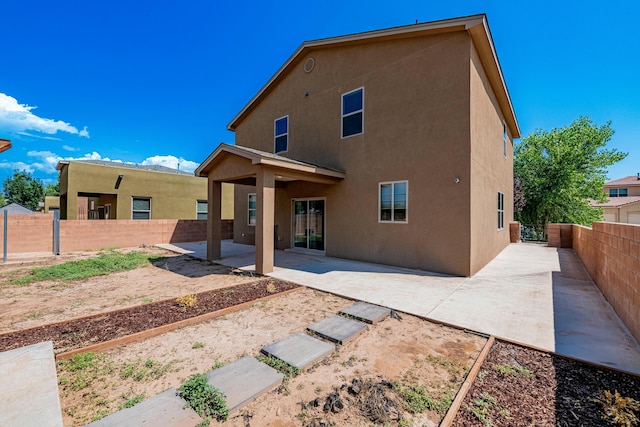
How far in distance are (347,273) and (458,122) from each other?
516 cm

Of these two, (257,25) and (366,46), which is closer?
(366,46)

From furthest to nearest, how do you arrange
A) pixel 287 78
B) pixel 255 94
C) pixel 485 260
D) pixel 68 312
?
pixel 255 94
pixel 287 78
pixel 485 260
pixel 68 312

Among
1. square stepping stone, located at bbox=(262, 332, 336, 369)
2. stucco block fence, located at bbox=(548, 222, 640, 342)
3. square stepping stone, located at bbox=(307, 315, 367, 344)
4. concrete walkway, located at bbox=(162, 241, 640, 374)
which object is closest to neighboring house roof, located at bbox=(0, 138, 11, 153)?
concrete walkway, located at bbox=(162, 241, 640, 374)

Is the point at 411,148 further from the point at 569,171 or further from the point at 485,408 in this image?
the point at 569,171

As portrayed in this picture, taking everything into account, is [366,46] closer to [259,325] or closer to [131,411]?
[259,325]

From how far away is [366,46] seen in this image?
9203 millimetres

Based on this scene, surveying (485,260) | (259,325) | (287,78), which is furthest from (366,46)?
(259,325)

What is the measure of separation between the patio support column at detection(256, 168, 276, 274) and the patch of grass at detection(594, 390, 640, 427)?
6614 mm

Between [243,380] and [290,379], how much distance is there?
48 centimetres

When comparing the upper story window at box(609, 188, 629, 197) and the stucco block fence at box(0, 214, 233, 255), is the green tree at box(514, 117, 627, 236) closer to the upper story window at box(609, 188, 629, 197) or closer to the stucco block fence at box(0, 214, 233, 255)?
the stucco block fence at box(0, 214, 233, 255)

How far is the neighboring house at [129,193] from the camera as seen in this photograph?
15.4 metres

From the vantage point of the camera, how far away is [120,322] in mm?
4215

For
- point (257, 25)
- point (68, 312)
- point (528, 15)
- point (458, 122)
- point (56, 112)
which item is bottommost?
point (68, 312)

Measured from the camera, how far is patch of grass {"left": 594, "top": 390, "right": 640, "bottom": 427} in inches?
85.4
